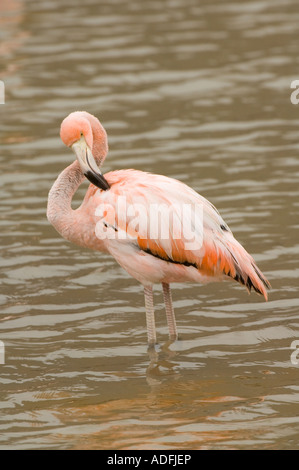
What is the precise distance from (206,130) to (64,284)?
147 inches

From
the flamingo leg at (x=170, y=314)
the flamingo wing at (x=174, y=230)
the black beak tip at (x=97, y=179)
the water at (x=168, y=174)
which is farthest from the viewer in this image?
the flamingo leg at (x=170, y=314)

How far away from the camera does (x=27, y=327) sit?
7254 mm

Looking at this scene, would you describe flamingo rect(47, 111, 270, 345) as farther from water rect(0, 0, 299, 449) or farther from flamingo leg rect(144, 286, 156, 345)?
water rect(0, 0, 299, 449)

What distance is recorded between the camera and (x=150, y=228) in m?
6.45

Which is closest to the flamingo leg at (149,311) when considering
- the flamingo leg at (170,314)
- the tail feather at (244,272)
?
the flamingo leg at (170,314)

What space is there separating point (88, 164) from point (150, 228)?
2.03ft

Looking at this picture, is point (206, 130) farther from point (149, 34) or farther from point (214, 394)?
point (214, 394)

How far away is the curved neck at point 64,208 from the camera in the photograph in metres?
6.76

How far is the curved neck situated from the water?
0.80 metres

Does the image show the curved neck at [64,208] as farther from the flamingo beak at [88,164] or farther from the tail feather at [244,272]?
the tail feather at [244,272]

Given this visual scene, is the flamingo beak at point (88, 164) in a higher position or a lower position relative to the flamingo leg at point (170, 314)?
higher

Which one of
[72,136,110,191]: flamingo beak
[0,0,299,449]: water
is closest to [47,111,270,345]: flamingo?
[72,136,110,191]: flamingo beak

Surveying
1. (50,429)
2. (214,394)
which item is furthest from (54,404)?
(214,394)

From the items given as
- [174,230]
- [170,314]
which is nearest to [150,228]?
[174,230]
